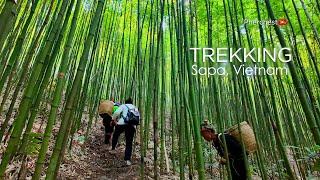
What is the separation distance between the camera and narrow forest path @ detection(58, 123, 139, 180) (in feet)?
12.9

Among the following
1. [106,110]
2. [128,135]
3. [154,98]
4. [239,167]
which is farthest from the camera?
[106,110]

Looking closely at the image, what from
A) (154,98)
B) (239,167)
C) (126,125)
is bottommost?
(239,167)

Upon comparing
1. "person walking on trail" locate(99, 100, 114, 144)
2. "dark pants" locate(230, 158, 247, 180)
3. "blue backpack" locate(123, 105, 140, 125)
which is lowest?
"dark pants" locate(230, 158, 247, 180)

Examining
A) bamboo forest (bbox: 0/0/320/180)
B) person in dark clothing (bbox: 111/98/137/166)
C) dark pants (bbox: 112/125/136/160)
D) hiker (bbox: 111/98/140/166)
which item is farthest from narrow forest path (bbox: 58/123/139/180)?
hiker (bbox: 111/98/140/166)

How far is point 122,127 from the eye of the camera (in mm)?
4855

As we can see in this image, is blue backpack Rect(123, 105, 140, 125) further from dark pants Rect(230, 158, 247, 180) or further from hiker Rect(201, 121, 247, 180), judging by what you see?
dark pants Rect(230, 158, 247, 180)

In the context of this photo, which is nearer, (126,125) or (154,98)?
(154,98)

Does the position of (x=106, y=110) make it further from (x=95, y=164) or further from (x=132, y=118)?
(x=95, y=164)

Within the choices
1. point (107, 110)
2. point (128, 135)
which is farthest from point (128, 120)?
point (107, 110)

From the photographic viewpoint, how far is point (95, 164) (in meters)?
4.50

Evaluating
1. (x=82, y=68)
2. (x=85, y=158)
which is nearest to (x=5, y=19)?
(x=82, y=68)

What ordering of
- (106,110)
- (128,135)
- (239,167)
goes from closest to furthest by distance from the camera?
(239,167), (128,135), (106,110)

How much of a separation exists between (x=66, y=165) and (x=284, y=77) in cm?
500

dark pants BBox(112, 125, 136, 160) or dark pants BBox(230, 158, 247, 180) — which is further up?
dark pants BBox(112, 125, 136, 160)
